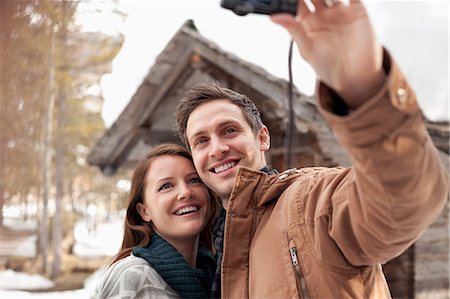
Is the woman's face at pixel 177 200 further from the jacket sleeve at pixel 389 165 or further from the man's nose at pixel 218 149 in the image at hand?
the jacket sleeve at pixel 389 165

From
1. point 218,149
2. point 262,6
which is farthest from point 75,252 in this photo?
point 262,6

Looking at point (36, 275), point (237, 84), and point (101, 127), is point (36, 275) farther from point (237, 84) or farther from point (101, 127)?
point (237, 84)

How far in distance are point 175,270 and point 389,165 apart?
101cm

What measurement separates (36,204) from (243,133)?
16.7 metres

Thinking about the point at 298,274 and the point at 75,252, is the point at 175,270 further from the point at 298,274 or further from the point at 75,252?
the point at 75,252

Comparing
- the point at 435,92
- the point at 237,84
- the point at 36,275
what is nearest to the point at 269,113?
the point at 237,84

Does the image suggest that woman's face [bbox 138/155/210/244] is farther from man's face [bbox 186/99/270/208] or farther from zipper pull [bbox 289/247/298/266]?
zipper pull [bbox 289/247/298/266]

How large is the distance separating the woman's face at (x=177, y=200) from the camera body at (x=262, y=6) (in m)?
0.92

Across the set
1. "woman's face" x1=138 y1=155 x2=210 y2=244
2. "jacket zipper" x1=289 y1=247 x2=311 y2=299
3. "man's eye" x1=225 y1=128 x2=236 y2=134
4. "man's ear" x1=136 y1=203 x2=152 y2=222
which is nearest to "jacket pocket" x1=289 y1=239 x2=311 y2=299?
"jacket zipper" x1=289 y1=247 x2=311 y2=299

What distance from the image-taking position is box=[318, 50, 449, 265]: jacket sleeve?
838mm

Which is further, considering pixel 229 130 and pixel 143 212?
pixel 143 212

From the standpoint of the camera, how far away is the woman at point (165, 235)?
1.62 metres

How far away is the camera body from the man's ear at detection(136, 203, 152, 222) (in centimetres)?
113

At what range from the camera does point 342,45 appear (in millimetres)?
848
